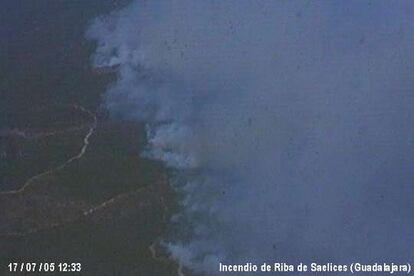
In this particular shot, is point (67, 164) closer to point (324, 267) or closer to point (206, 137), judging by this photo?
point (206, 137)

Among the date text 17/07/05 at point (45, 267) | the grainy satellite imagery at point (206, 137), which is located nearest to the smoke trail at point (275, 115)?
the grainy satellite imagery at point (206, 137)

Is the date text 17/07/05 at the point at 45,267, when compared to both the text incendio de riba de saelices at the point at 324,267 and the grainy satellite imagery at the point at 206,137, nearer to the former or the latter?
the grainy satellite imagery at the point at 206,137

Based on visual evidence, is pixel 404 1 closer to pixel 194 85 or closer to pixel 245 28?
pixel 245 28

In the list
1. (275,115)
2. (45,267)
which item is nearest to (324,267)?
(275,115)

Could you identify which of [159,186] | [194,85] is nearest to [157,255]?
[159,186]

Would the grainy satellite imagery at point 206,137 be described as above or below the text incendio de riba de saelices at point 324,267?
above

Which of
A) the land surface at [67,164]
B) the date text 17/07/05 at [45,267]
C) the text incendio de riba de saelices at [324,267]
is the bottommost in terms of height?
the text incendio de riba de saelices at [324,267]
